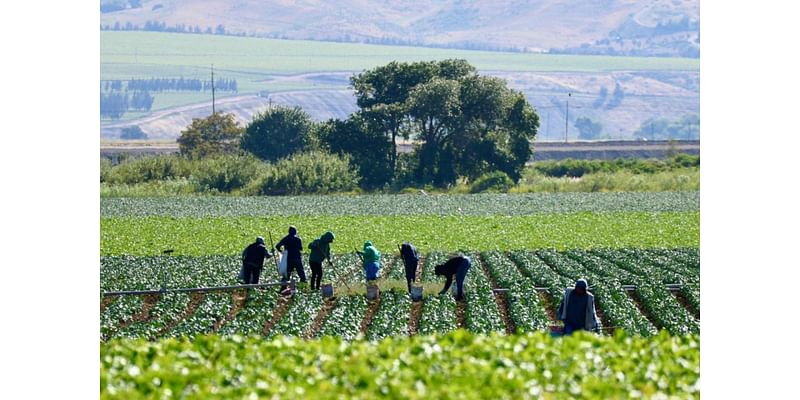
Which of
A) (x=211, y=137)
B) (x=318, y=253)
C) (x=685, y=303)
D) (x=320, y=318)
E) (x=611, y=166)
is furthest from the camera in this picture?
(x=211, y=137)

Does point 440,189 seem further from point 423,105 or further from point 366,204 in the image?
point 366,204

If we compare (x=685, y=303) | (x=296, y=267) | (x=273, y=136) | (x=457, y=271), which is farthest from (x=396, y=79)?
(x=685, y=303)

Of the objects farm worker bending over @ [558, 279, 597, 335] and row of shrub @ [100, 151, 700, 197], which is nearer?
farm worker bending over @ [558, 279, 597, 335]

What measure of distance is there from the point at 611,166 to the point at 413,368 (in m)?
87.2

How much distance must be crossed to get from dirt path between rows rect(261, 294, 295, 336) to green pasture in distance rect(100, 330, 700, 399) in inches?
353

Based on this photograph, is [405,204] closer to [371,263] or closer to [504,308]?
[371,263]

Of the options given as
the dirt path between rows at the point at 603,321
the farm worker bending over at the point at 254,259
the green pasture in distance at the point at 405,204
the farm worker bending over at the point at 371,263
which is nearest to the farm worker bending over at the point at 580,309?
the dirt path between rows at the point at 603,321

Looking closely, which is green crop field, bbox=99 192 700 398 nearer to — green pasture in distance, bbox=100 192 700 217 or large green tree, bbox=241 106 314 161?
green pasture in distance, bbox=100 192 700 217

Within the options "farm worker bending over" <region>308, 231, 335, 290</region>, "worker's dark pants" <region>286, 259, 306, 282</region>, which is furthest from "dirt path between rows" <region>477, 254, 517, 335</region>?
"worker's dark pants" <region>286, 259, 306, 282</region>

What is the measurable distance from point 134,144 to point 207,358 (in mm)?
141839

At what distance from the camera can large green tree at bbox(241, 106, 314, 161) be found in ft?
366

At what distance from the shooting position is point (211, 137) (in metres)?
117
